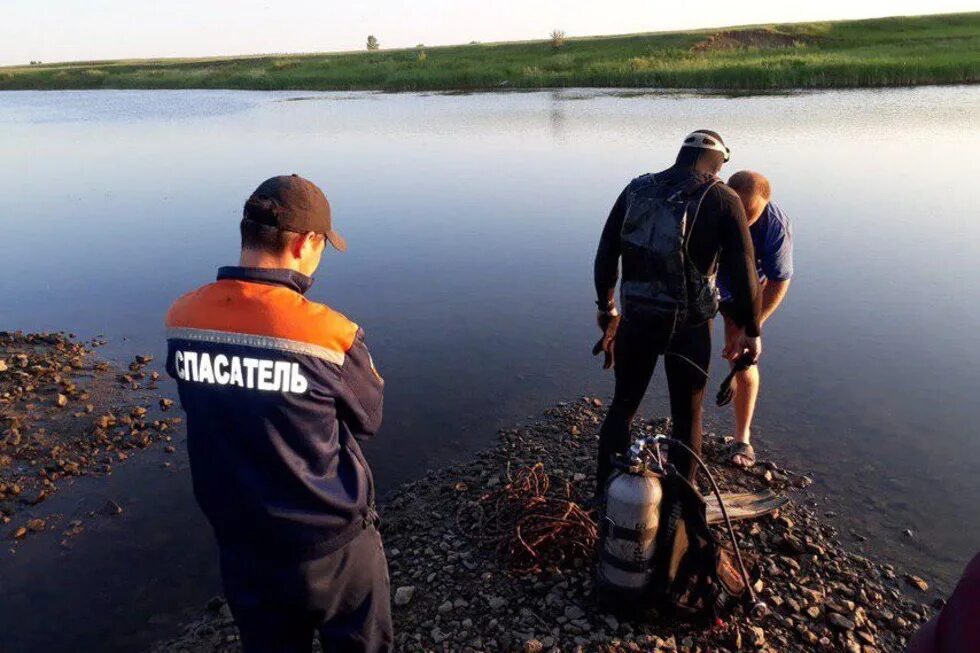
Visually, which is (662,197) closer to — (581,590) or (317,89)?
(581,590)

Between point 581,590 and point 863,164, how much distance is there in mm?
17190

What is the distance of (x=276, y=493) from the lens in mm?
2678

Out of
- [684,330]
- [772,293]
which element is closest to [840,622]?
[684,330]

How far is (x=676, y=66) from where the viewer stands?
50.5m

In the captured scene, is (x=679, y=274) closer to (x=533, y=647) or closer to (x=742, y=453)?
(x=533, y=647)

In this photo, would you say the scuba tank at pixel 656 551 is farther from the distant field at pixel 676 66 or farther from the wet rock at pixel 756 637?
the distant field at pixel 676 66

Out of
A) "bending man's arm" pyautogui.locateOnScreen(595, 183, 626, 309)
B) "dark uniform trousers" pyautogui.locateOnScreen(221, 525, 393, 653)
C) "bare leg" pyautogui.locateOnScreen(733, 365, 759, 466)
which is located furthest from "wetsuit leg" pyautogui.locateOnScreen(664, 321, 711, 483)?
"dark uniform trousers" pyautogui.locateOnScreen(221, 525, 393, 653)

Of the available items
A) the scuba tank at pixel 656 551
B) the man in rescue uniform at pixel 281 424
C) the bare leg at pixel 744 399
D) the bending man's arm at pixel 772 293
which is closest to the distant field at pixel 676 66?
the bending man's arm at pixel 772 293

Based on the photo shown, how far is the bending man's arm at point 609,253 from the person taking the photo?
14.9 ft

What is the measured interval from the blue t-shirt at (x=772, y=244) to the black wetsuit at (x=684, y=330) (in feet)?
3.48

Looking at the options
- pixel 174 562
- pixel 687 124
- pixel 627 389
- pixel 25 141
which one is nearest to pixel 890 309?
pixel 627 389

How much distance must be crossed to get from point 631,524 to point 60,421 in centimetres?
612

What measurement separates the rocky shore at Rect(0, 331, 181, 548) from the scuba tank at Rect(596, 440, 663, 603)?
169 inches

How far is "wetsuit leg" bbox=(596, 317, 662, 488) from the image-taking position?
4559mm
